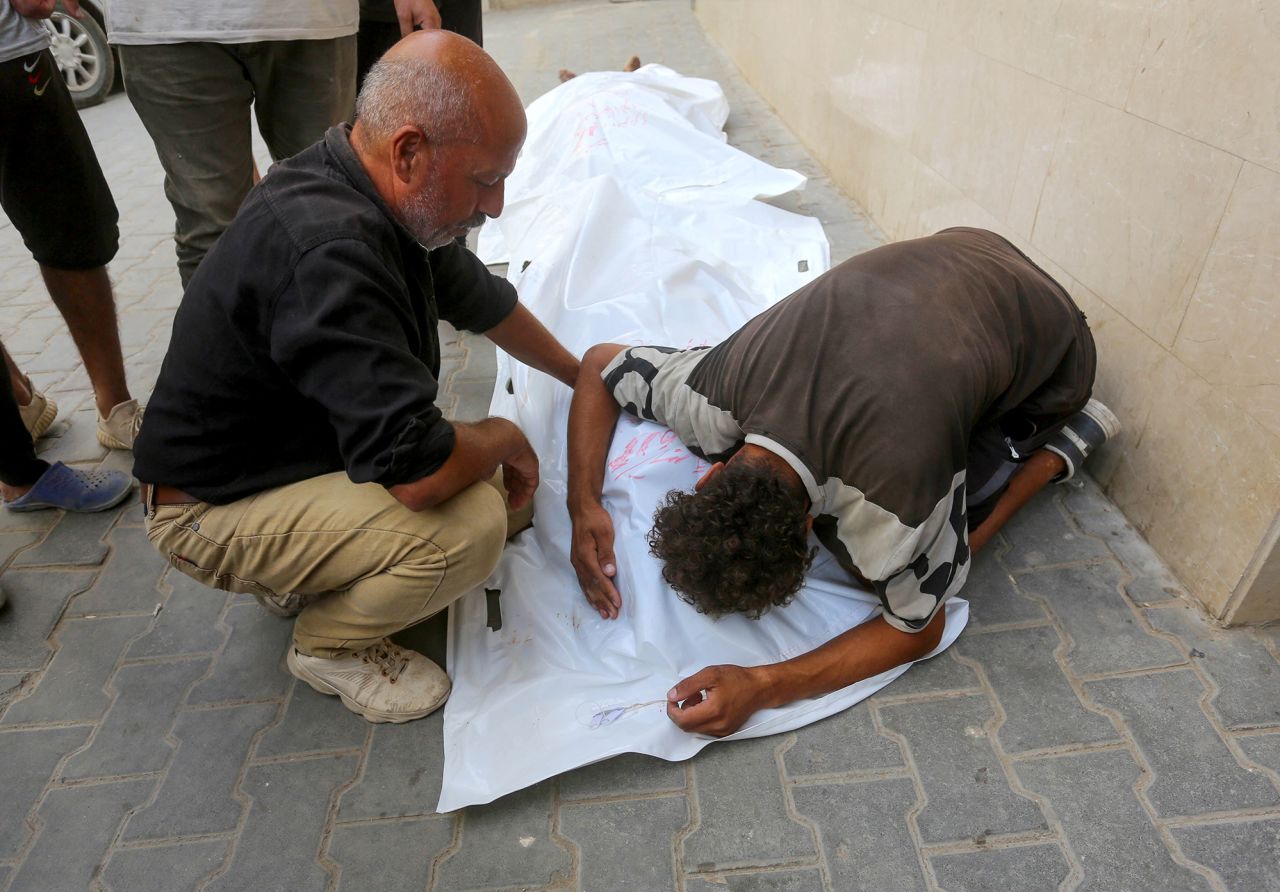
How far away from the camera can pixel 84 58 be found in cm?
654

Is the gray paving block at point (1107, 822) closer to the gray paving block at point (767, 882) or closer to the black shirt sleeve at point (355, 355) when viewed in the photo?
the gray paving block at point (767, 882)

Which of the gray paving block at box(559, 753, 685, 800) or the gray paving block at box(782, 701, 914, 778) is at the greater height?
the gray paving block at box(782, 701, 914, 778)

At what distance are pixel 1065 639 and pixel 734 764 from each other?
81cm

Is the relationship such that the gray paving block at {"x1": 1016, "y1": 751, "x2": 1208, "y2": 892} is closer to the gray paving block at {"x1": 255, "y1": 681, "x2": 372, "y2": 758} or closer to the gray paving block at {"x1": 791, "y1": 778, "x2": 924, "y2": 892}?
the gray paving block at {"x1": 791, "y1": 778, "x2": 924, "y2": 892}

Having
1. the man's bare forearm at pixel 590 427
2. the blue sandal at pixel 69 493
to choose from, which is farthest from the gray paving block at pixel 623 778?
the blue sandal at pixel 69 493

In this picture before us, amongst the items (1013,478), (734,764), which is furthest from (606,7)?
(734,764)

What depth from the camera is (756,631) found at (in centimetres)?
188

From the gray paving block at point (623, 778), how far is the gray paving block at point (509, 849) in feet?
0.17

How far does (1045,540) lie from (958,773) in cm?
76

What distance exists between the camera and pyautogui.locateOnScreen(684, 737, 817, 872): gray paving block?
1.56m

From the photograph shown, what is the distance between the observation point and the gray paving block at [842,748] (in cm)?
169

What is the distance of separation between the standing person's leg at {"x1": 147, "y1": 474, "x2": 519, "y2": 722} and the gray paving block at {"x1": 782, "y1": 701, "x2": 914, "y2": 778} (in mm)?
735

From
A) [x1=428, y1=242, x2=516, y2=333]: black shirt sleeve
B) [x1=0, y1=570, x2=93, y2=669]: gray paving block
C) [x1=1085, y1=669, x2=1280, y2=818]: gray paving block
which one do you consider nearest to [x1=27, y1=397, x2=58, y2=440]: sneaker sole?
[x1=0, y1=570, x2=93, y2=669]: gray paving block

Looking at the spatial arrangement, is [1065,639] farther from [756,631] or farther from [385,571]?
[385,571]
